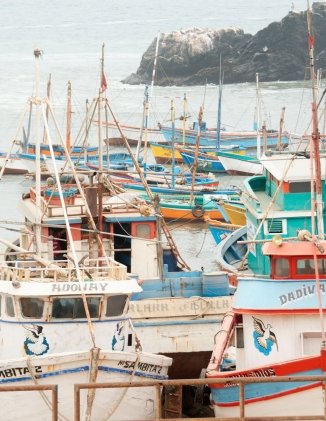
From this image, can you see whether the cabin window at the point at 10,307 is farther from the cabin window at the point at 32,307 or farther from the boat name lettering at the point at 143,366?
the boat name lettering at the point at 143,366

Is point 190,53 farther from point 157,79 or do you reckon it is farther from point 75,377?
point 75,377

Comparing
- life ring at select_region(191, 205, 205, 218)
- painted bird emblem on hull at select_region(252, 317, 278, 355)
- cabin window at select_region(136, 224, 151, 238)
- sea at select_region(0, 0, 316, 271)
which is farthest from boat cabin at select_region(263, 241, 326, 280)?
life ring at select_region(191, 205, 205, 218)

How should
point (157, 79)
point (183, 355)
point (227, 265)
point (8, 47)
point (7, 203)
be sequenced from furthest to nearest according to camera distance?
point (8, 47) < point (157, 79) < point (7, 203) < point (227, 265) < point (183, 355)

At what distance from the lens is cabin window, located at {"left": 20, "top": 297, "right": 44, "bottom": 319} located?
22.5 meters

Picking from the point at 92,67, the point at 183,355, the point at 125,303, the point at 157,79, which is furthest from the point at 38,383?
the point at 92,67

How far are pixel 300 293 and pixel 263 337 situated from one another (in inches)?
38.9

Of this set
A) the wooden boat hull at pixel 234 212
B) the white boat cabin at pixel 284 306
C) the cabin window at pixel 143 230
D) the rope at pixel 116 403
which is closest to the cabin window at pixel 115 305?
the rope at pixel 116 403

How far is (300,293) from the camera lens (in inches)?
852

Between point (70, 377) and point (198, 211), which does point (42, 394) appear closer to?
point (70, 377)

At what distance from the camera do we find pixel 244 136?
238 feet

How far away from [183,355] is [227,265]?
756cm

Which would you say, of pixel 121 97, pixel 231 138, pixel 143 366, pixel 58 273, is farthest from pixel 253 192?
pixel 121 97

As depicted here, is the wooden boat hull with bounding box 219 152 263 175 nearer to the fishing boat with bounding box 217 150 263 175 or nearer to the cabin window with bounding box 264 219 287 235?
the fishing boat with bounding box 217 150 263 175

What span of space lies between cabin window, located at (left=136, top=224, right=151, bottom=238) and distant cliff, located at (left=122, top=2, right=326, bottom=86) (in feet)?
278
